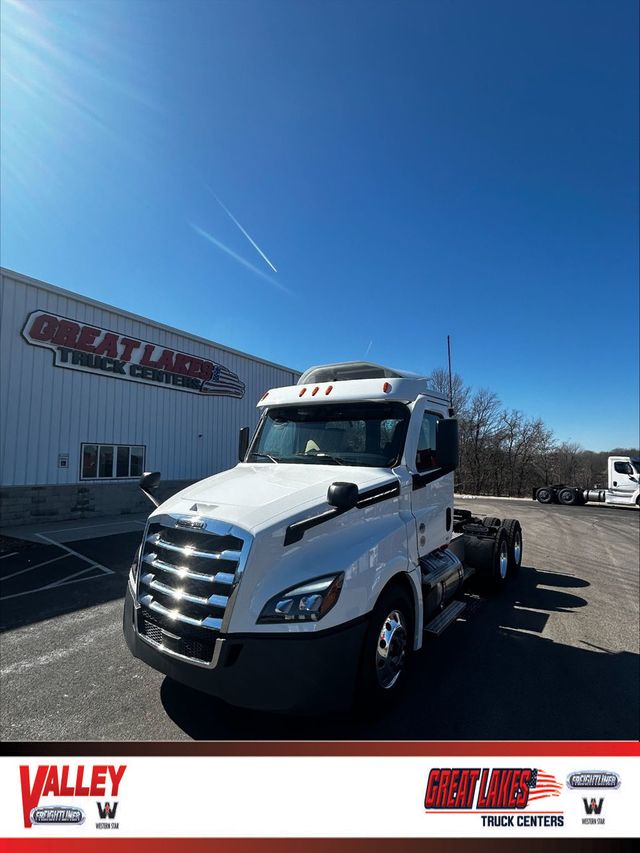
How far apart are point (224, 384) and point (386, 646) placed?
59.1 feet

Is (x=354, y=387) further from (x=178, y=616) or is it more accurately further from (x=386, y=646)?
(x=178, y=616)

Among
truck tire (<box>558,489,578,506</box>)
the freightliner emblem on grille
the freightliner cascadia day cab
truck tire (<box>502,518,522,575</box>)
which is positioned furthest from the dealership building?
truck tire (<box>558,489,578,506</box>)

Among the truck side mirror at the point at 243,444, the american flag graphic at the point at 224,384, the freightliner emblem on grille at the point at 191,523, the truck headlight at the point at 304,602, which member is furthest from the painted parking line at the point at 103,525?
the truck headlight at the point at 304,602

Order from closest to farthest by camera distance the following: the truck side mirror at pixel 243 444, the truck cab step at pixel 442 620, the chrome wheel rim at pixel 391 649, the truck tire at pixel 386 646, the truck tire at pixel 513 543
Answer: the truck tire at pixel 386 646 → the chrome wheel rim at pixel 391 649 → the truck cab step at pixel 442 620 → the truck side mirror at pixel 243 444 → the truck tire at pixel 513 543

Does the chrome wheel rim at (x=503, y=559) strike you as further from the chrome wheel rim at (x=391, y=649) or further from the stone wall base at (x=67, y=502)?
the stone wall base at (x=67, y=502)

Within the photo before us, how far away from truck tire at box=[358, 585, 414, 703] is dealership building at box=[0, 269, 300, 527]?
13449 mm

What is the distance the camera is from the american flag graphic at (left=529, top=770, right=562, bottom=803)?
6.12 ft

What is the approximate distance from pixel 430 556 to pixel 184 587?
2.88 meters

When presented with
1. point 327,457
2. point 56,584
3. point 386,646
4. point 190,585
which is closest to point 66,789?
point 190,585

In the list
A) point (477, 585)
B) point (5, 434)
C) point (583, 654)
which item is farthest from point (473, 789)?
point (5, 434)

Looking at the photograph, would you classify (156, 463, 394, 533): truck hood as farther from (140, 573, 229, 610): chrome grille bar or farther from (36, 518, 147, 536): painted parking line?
(36, 518, 147, 536): painted parking line

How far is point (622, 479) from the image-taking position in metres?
24.8

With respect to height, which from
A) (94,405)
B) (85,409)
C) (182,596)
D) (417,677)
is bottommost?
(417,677)

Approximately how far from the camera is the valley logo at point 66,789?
5.78ft
